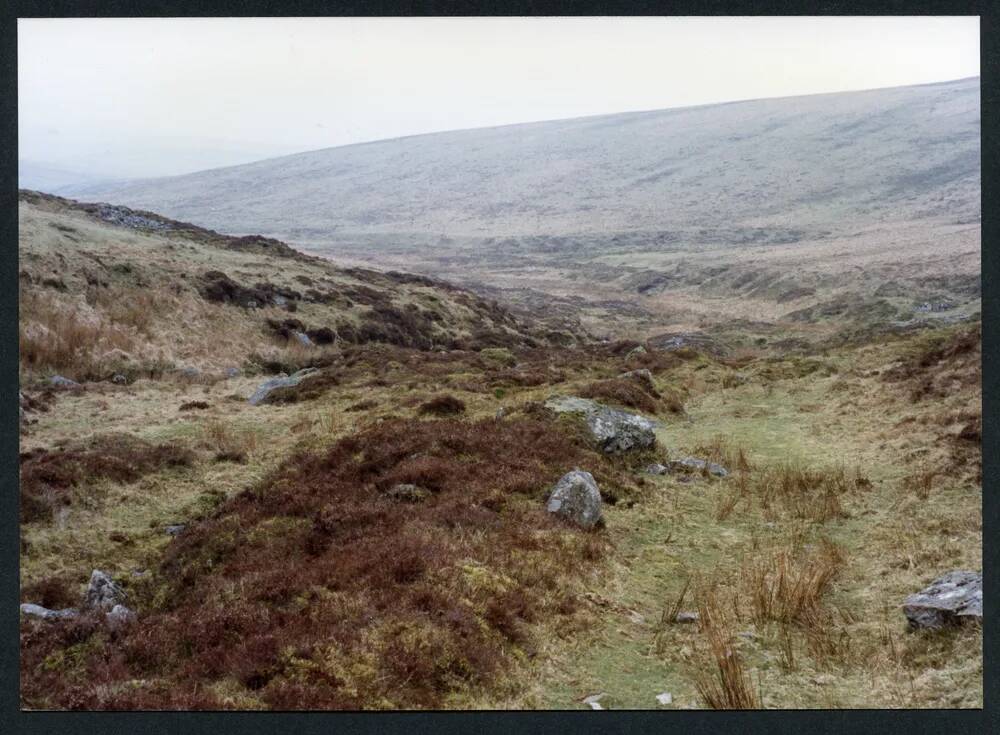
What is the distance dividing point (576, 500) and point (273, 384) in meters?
11.8

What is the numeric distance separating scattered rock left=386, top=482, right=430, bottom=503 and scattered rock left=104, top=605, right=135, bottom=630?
3.89 metres

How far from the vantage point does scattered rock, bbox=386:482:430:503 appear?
10.0m

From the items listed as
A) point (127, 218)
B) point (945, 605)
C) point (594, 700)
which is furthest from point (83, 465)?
point (127, 218)

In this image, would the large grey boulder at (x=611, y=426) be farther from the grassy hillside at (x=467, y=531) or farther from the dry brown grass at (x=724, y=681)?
the dry brown grass at (x=724, y=681)

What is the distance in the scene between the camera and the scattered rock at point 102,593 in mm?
8148

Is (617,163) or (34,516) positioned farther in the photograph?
(617,163)

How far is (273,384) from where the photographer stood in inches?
720

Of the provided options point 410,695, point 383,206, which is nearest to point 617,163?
point 383,206

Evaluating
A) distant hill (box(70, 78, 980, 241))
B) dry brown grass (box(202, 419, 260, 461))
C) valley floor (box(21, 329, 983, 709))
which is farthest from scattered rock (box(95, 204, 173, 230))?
dry brown grass (box(202, 419, 260, 461))

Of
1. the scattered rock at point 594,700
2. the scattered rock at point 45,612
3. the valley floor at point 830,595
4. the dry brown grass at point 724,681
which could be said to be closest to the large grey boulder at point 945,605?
the valley floor at point 830,595

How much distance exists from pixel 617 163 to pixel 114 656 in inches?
1379

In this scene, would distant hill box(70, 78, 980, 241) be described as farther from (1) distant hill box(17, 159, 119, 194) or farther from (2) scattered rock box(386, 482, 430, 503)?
(2) scattered rock box(386, 482, 430, 503)

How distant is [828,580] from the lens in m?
8.54

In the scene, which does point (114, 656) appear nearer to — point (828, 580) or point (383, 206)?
point (828, 580)
